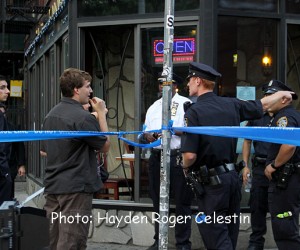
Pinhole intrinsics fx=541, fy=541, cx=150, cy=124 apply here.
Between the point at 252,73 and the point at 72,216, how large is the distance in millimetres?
3756

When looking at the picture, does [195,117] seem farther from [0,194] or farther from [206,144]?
[0,194]

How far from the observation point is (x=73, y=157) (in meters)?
4.77

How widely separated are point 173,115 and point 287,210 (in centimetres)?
199

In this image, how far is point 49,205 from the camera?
4.96 m

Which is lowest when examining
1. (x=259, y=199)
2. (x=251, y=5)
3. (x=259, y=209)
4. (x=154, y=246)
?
(x=154, y=246)

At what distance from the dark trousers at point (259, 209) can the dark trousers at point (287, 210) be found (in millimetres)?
1254

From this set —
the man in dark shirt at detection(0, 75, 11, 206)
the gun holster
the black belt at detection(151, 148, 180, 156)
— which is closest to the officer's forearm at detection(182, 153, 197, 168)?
the gun holster

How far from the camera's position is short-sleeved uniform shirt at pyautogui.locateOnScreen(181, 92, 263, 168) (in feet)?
15.5

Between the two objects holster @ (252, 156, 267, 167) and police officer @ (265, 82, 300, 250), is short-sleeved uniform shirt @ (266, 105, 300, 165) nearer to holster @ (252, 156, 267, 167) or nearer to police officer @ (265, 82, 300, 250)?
police officer @ (265, 82, 300, 250)

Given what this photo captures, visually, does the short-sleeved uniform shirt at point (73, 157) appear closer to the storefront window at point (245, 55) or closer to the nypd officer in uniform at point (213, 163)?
the nypd officer in uniform at point (213, 163)

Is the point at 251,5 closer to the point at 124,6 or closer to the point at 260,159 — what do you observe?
the point at 124,6

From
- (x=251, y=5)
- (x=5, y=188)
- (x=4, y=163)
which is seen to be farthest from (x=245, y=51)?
(x=5, y=188)

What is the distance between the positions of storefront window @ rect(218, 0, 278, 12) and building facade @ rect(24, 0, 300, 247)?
0.01 m

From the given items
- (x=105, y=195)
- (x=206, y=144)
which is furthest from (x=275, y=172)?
(x=105, y=195)
